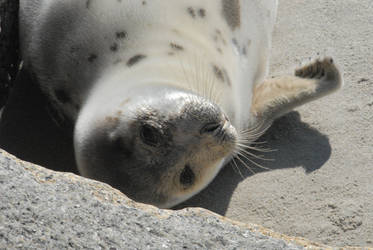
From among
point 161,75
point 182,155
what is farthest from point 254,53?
point 182,155

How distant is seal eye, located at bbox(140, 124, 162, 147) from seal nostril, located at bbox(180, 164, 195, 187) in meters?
0.24

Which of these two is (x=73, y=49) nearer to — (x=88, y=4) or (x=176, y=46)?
(x=88, y=4)

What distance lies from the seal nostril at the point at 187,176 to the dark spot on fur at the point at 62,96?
90 cm

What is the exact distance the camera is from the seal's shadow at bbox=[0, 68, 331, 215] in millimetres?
3750

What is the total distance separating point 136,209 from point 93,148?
86cm

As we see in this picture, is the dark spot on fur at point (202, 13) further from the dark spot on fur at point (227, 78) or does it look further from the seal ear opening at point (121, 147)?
the seal ear opening at point (121, 147)

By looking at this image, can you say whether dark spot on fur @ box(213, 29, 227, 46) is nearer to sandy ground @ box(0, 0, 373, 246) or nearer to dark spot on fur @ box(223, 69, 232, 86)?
dark spot on fur @ box(223, 69, 232, 86)

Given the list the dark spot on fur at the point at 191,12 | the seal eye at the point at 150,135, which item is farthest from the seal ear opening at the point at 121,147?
the dark spot on fur at the point at 191,12

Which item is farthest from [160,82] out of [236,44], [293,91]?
[293,91]

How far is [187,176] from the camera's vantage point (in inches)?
128

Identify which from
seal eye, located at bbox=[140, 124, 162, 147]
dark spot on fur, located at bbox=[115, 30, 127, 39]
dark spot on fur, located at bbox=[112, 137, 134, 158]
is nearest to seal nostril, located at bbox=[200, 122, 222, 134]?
seal eye, located at bbox=[140, 124, 162, 147]

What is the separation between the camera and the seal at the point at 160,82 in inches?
119

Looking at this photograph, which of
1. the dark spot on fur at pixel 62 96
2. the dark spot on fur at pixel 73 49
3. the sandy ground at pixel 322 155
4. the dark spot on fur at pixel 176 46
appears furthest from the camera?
the dark spot on fur at pixel 62 96

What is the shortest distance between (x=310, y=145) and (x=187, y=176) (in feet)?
3.11
